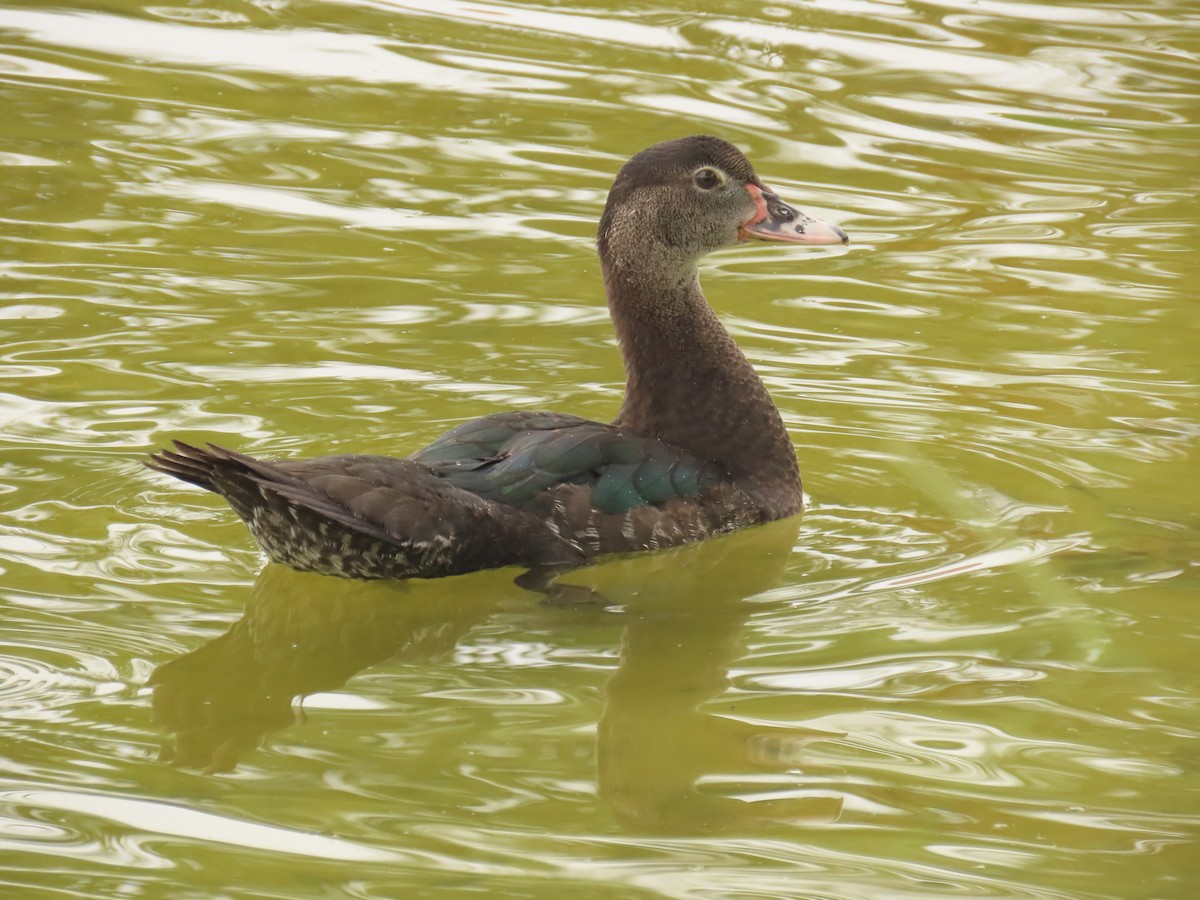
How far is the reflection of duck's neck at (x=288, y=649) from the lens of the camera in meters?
5.38

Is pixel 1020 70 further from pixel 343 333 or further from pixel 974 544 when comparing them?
pixel 974 544

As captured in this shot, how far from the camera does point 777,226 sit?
7672 mm

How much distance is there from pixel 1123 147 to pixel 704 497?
5.57m

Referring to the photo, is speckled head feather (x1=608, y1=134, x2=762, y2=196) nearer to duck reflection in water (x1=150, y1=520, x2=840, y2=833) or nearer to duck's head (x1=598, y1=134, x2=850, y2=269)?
duck's head (x1=598, y1=134, x2=850, y2=269)

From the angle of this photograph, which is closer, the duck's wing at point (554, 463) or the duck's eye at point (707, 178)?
the duck's wing at point (554, 463)

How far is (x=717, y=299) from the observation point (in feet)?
30.5

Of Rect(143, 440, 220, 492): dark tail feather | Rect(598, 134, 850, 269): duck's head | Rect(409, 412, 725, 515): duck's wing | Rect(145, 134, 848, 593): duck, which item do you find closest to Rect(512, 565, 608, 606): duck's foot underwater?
Rect(145, 134, 848, 593): duck

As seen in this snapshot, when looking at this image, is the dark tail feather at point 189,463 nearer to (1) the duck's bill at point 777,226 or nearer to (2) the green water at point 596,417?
(2) the green water at point 596,417

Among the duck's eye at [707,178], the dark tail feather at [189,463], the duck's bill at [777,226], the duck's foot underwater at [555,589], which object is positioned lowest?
the duck's foot underwater at [555,589]

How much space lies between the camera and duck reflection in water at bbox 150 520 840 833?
5.05 m

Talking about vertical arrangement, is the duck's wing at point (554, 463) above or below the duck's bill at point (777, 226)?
below

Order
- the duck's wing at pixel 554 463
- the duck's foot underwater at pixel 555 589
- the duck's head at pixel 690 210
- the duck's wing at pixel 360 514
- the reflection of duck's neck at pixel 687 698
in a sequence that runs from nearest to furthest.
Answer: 1. the reflection of duck's neck at pixel 687 698
2. the duck's wing at pixel 360 514
3. the duck's foot underwater at pixel 555 589
4. the duck's wing at pixel 554 463
5. the duck's head at pixel 690 210

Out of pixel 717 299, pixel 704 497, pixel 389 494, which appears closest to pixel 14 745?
pixel 389 494

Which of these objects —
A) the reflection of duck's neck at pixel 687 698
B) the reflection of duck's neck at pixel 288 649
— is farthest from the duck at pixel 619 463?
the reflection of duck's neck at pixel 687 698
